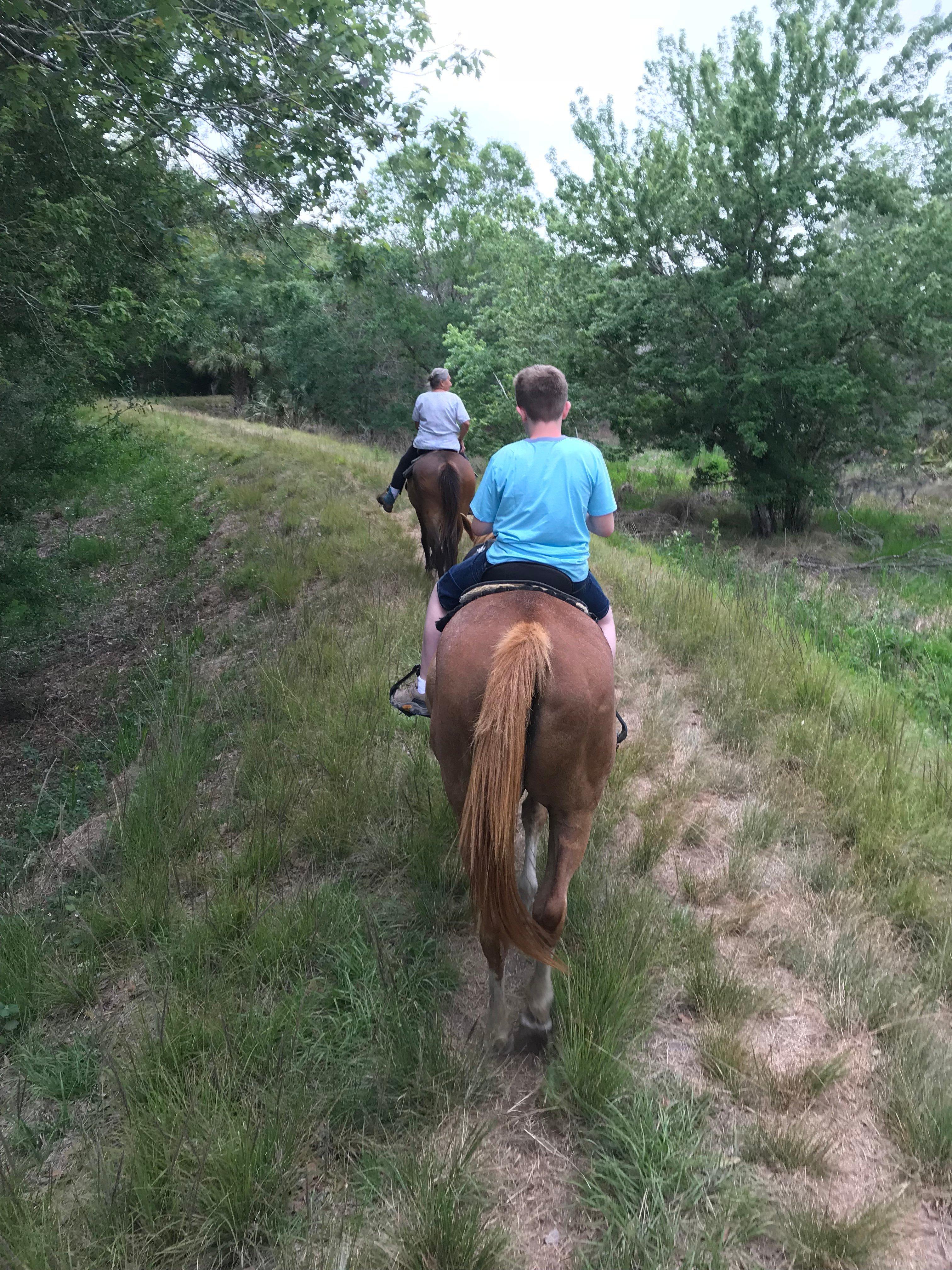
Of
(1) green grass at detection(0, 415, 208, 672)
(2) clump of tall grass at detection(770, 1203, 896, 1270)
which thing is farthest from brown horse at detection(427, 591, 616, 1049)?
(1) green grass at detection(0, 415, 208, 672)

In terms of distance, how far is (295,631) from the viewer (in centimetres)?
675

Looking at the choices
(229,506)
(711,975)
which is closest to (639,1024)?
(711,975)

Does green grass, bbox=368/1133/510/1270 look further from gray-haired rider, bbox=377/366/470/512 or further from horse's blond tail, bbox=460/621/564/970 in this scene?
gray-haired rider, bbox=377/366/470/512

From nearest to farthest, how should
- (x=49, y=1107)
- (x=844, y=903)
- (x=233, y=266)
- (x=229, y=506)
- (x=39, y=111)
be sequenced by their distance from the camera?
(x=49, y=1107) < (x=844, y=903) < (x=39, y=111) < (x=233, y=266) < (x=229, y=506)

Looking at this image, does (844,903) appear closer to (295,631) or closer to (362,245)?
(295,631)

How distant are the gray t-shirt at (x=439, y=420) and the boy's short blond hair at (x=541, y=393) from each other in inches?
177

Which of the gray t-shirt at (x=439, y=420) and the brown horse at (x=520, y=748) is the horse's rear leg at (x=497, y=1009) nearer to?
the brown horse at (x=520, y=748)

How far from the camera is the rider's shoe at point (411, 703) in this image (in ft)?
12.3

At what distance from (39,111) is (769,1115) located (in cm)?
743

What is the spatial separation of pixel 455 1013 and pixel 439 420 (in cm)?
582

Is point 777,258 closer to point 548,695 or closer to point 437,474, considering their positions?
point 437,474

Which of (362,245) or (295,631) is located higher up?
(362,245)

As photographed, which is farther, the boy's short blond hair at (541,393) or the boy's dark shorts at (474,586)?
the boy's dark shorts at (474,586)

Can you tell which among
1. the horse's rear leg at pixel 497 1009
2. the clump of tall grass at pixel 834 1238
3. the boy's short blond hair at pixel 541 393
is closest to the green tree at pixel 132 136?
the boy's short blond hair at pixel 541 393
